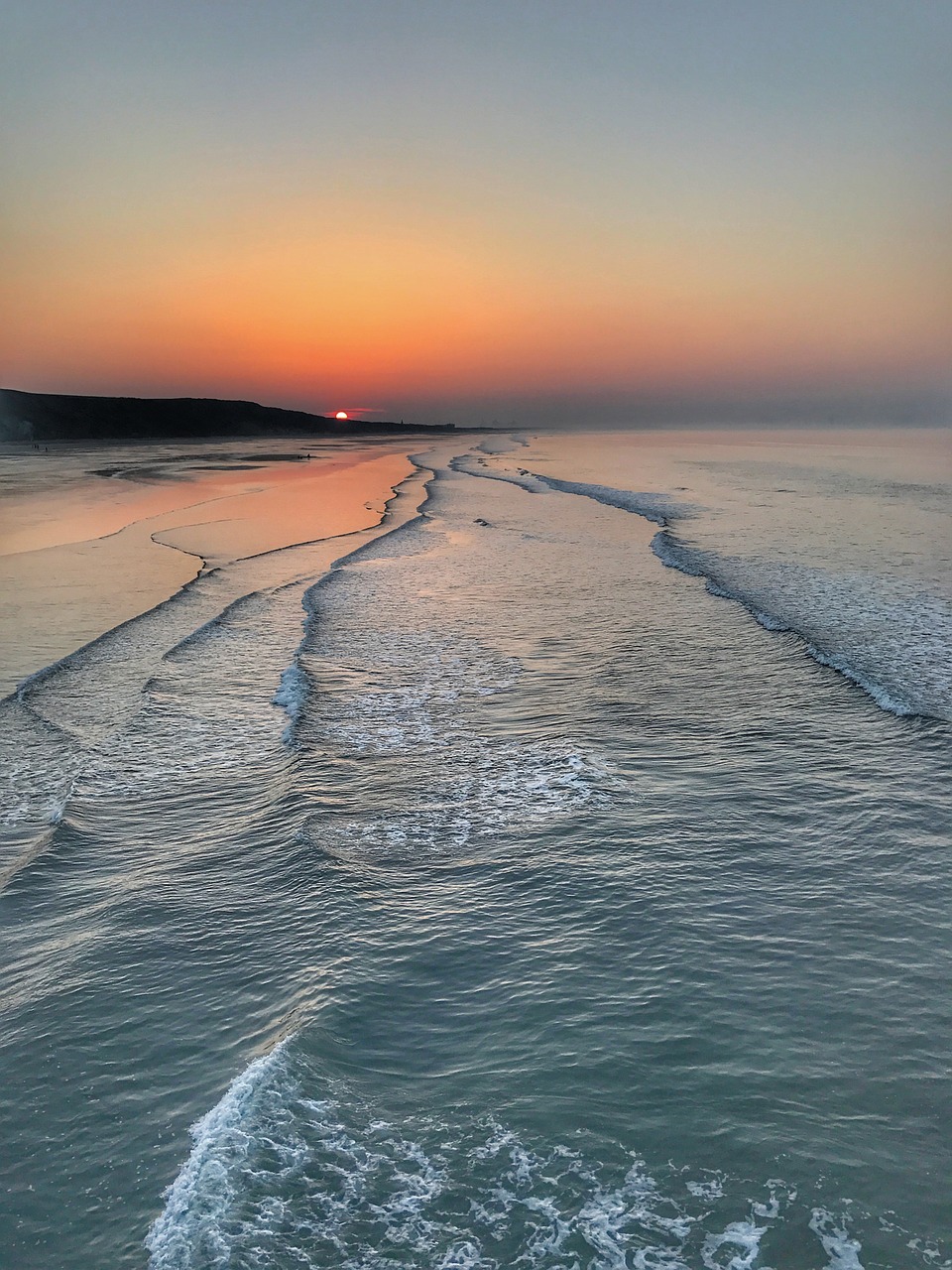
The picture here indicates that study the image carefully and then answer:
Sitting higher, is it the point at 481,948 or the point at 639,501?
the point at 639,501

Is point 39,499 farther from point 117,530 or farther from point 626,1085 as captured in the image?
point 626,1085

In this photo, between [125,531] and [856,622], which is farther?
[125,531]

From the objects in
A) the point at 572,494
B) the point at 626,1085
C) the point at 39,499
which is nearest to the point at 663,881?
the point at 626,1085

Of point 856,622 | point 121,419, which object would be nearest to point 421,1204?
point 856,622

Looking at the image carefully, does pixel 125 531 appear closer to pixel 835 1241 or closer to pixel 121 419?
pixel 835 1241

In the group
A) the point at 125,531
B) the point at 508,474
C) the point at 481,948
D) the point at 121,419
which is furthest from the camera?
the point at 121,419

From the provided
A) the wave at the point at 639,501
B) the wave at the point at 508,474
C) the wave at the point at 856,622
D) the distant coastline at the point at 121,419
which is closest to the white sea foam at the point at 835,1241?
the wave at the point at 856,622

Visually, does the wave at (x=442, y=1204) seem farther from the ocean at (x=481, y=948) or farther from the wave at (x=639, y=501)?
the wave at (x=639, y=501)
